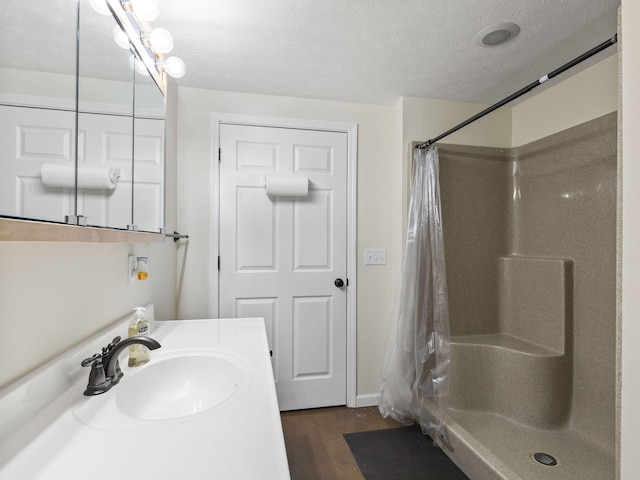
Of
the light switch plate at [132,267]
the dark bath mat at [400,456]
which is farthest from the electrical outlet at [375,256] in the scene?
the light switch plate at [132,267]

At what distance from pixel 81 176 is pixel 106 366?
0.55 metres

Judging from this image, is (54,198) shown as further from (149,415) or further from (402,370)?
(402,370)

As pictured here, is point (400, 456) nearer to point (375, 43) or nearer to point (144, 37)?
point (375, 43)

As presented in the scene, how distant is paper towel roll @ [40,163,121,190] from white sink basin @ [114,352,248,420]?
0.60 metres

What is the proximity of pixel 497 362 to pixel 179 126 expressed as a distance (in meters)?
2.65

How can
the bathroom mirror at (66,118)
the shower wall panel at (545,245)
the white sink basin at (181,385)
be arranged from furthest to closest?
the shower wall panel at (545,245)
the white sink basin at (181,385)
the bathroom mirror at (66,118)

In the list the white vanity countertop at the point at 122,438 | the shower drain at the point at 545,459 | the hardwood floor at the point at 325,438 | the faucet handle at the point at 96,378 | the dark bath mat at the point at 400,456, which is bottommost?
the hardwood floor at the point at 325,438

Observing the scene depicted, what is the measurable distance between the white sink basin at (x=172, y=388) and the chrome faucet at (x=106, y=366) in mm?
19

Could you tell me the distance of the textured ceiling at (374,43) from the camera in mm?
1305

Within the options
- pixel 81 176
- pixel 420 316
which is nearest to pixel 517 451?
pixel 420 316

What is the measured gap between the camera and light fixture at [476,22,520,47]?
1.41 metres

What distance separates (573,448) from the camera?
1.65m

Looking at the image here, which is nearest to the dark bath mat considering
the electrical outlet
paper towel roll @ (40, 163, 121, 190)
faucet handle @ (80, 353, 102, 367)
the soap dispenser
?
the electrical outlet

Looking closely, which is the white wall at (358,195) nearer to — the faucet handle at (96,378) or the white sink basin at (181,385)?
the white sink basin at (181,385)
